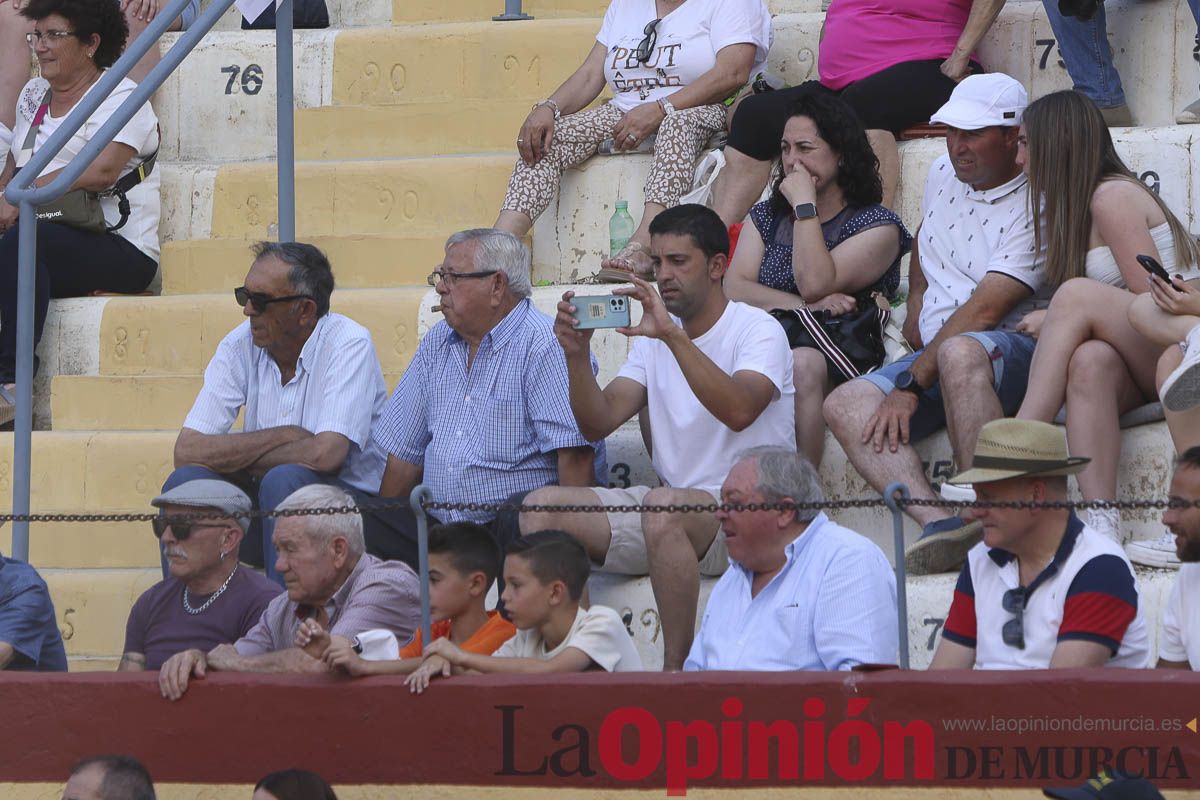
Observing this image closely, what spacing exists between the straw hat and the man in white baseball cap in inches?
30.9

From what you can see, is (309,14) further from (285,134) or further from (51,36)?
(285,134)

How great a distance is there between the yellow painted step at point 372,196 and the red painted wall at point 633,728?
3.03 meters

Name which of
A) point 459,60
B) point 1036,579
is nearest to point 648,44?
point 459,60

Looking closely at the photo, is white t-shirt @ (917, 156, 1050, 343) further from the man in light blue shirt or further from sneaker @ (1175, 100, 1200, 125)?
the man in light blue shirt

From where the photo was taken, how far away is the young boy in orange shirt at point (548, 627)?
14.6 feet

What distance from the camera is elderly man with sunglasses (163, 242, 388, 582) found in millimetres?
5766

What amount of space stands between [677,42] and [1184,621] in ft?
11.4

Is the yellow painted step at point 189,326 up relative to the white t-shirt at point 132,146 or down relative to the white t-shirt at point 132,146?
down

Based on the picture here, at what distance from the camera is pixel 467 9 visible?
8477 mm

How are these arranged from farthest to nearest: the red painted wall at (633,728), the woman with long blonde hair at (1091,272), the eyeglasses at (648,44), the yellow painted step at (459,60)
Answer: the yellow painted step at (459,60)
the eyeglasses at (648,44)
the woman with long blonde hair at (1091,272)
the red painted wall at (633,728)

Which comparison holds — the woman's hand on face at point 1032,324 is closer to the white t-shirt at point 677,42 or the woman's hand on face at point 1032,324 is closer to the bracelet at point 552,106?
the white t-shirt at point 677,42

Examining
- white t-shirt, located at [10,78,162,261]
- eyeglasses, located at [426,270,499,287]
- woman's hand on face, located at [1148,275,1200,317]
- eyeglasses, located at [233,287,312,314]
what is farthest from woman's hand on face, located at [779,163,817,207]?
white t-shirt, located at [10,78,162,261]

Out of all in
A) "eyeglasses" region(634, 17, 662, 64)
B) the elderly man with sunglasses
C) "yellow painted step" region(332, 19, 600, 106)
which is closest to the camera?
the elderly man with sunglasses

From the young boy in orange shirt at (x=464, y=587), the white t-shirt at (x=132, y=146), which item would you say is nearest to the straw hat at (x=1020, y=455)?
the young boy in orange shirt at (x=464, y=587)
